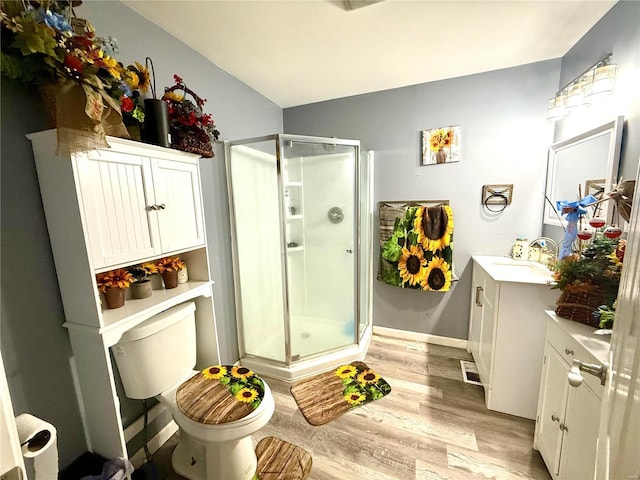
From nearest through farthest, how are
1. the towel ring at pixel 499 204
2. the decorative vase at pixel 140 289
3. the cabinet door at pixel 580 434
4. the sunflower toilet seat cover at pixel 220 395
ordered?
the cabinet door at pixel 580 434, the sunflower toilet seat cover at pixel 220 395, the decorative vase at pixel 140 289, the towel ring at pixel 499 204

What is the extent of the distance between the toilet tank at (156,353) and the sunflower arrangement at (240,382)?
161 mm

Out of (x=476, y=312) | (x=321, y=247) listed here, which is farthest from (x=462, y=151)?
(x=321, y=247)

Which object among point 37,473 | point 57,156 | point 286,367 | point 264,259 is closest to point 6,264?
point 57,156

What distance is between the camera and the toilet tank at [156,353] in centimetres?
116

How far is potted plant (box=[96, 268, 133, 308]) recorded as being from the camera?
1108 millimetres

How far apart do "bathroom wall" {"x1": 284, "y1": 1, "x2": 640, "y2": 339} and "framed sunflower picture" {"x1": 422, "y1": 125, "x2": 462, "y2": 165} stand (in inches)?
1.9

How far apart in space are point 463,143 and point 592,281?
1447 millimetres

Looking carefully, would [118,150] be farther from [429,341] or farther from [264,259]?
[429,341]

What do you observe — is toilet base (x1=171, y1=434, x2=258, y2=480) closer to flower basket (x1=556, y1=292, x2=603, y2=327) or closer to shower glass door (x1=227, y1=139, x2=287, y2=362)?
shower glass door (x1=227, y1=139, x2=287, y2=362)

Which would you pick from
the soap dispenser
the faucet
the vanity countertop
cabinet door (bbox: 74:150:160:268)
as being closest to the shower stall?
cabinet door (bbox: 74:150:160:268)

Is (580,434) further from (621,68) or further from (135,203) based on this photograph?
(135,203)

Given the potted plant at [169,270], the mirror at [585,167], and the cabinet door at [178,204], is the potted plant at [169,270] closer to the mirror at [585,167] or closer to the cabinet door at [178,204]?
the cabinet door at [178,204]

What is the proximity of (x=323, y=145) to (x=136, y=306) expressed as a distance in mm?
1637

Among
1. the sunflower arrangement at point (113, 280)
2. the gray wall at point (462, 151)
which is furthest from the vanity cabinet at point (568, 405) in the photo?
the sunflower arrangement at point (113, 280)
